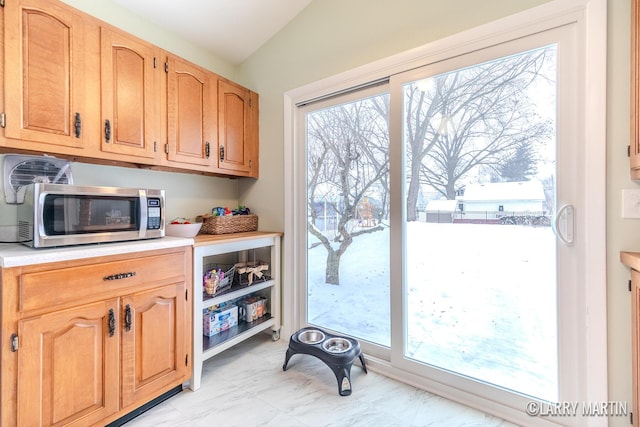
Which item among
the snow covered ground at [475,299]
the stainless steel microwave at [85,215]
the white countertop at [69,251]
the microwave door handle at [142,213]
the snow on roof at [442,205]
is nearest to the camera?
the white countertop at [69,251]

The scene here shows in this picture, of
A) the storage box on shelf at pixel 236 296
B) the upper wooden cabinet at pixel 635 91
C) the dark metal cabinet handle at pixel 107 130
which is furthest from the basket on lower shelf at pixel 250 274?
the upper wooden cabinet at pixel 635 91

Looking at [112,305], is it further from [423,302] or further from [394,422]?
[423,302]

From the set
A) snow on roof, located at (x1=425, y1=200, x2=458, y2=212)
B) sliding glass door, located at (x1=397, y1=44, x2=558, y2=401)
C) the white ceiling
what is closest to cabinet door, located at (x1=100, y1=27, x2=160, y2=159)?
the white ceiling

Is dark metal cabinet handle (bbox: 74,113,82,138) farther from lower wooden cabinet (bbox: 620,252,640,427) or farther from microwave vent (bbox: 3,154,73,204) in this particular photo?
lower wooden cabinet (bbox: 620,252,640,427)

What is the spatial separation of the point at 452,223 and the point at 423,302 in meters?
0.55

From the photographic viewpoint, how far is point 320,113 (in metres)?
2.27

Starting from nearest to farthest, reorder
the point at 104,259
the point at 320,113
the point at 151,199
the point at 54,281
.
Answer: the point at 54,281
the point at 104,259
the point at 151,199
the point at 320,113

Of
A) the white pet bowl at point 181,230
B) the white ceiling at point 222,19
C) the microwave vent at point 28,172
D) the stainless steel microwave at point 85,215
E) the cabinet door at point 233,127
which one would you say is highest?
the white ceiling at point 222,19

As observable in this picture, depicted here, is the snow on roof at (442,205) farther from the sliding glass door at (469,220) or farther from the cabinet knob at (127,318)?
the cabinet knob at (127,318)

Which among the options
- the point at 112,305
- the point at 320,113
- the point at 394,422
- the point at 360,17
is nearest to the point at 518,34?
the point at 360,17

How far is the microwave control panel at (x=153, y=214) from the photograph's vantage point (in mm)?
1599

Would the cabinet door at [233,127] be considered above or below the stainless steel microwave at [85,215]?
above

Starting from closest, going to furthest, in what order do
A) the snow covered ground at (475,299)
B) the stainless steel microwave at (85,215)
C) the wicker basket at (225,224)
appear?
1. the stainless steel microwave at (85,215)
2. the snow covered ground at (475,299)
3. the wicker basket at (225,224)

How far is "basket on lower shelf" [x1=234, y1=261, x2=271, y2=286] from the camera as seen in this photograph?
2.24m
